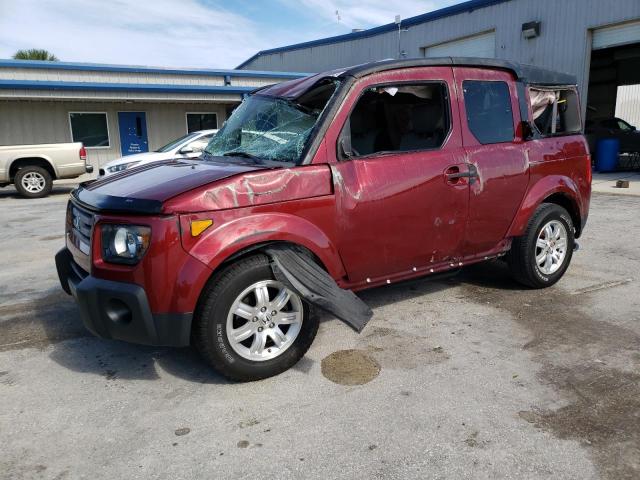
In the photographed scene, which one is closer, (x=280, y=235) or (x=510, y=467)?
(x=510, y=467)

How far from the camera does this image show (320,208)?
332cm

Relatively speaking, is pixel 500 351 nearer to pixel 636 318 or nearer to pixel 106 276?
pixel 636 318

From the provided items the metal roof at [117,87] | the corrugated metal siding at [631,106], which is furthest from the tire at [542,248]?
the corrugated metal siding at [631,106]

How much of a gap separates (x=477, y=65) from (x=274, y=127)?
5.76 ft

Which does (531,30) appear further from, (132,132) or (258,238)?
(258,238)

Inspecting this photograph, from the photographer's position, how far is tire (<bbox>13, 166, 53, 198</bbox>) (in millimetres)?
12984

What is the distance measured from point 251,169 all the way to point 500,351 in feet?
6.97

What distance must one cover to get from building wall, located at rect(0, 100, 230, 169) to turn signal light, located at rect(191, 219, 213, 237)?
18412 mm

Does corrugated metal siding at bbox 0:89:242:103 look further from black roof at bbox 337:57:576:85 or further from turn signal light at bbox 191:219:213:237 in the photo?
turn signal light at bbox 191:219:213:237

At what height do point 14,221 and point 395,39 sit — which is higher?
point 395,39

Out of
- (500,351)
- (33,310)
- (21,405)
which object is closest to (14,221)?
(33,310)

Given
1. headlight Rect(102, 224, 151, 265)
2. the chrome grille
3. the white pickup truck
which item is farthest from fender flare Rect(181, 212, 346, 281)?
the white pickup truck

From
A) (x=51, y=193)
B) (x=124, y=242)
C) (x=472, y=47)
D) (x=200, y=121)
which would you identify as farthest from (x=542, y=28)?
(x=124, y=242)

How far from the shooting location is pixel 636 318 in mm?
4098
